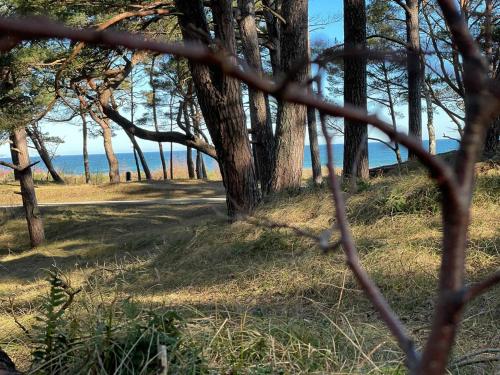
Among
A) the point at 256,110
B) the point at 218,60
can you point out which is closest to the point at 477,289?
the point at 218,60

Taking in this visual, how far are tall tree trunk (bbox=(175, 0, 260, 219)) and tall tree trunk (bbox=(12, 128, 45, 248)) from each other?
7.19 m

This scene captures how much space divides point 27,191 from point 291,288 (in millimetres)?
10589

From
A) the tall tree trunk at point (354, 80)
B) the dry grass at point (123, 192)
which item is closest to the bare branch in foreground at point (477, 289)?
the tall tree trunk at point (354, 80)

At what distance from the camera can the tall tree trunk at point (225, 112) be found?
24.2 ft

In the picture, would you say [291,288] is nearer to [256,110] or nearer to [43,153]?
[256,110]

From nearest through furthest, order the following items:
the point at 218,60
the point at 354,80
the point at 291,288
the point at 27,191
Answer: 1. the point at 218,60
2. the point at 291,288
3. the point at 354,80
4. the point at 27,191

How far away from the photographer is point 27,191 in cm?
1341

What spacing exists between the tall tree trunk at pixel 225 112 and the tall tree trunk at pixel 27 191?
719 centimetres

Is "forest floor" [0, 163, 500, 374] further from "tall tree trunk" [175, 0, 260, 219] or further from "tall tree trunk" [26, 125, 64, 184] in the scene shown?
"tall tree trunk" [26, 125, 64, 184]

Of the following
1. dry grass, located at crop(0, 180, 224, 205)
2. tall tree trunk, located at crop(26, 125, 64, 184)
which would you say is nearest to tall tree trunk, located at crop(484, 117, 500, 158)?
dry grass, located at crop(0, 180, 224, 205)

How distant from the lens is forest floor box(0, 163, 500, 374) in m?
2.61

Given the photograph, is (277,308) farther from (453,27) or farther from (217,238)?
(453,27)

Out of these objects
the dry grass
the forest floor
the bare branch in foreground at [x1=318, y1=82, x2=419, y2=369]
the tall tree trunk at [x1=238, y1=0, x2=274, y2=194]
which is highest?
the tall tree trunk at [x1=238, y1=0, x2=274, y2=194]

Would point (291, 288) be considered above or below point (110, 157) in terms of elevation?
below
